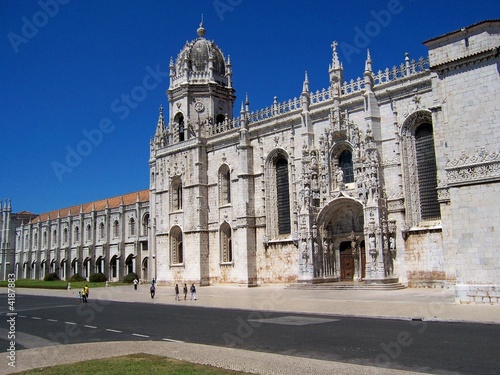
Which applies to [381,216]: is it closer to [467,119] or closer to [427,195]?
[427,195]

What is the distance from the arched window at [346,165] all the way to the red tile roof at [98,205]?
39.3 metres

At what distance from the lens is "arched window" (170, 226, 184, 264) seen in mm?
45875

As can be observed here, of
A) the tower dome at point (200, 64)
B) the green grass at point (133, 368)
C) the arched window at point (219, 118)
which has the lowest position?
the green grass at point (133, 368)

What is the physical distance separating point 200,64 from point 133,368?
136ft

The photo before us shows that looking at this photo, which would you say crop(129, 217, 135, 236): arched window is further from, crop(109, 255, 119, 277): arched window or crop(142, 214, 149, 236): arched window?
crop(109, 255, 119, 277): arched window

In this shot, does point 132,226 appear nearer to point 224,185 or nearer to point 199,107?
point 199,107

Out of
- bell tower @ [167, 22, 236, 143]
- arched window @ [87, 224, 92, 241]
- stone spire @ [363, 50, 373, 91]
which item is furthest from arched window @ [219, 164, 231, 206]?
arched window @ [87, 224, 92, 241]

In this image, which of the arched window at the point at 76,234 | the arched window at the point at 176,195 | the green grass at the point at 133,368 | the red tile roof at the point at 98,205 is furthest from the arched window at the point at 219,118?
the arched window at the point at 76,234

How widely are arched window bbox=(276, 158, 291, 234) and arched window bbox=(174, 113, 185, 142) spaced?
1233 centimetres

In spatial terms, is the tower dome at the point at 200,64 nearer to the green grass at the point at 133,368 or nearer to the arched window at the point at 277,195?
the arched window at the point at 277,195

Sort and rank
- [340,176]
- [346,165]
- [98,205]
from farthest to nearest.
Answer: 1. [98,205]
2. [346,165]
3. [340,176]

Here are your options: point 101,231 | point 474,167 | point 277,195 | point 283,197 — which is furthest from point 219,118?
point 101,231

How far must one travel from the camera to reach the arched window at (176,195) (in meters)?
46.5

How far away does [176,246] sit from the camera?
46.2 metres
